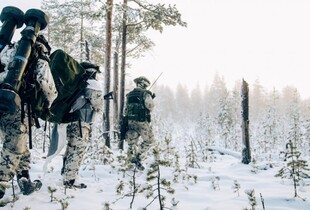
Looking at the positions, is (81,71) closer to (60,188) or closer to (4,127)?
(4,127)

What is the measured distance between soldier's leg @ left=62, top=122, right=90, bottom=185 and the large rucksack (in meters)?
0.20

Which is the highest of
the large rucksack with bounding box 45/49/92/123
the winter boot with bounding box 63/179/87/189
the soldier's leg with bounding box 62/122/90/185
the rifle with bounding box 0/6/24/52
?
the rifle with bounding box 0/6/24/52

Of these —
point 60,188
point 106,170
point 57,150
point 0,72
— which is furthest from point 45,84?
point 106,170

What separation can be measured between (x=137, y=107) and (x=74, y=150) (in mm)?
3489

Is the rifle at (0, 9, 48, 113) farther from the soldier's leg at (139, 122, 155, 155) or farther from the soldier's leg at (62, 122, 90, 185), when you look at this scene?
the soldier's leg at (139, 122, 155, 155)

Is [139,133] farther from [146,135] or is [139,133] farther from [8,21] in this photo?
[8,21]

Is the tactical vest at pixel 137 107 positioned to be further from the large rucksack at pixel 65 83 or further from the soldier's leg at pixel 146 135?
the large rucksack at pixel 65 83

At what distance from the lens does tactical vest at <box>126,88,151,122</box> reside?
781cm

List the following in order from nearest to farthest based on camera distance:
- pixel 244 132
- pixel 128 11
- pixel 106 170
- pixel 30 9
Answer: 1. pixel 30 9
2. pixel 106 170
3. pixel 244 132
4. pixel 128 11

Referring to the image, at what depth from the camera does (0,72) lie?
3.34 meters

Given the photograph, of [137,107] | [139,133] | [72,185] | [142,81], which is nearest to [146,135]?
[139,133]

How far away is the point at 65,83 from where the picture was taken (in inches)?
163

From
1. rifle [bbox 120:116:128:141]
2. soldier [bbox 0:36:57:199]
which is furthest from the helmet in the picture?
soldier [bbox 0:36:57:199]

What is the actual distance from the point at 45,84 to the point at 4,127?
2.13 feet
